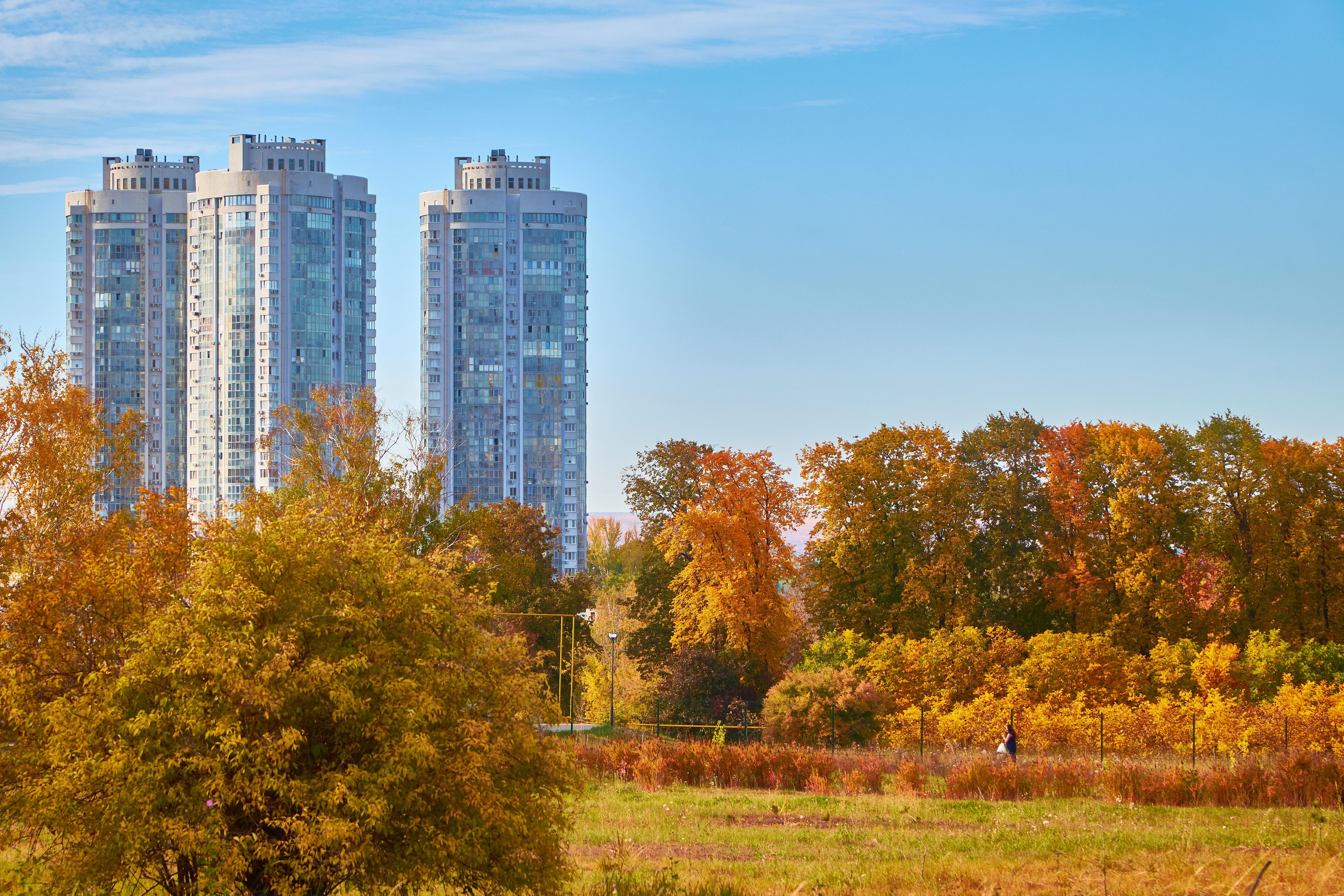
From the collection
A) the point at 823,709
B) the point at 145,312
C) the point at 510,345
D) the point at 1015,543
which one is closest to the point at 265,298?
the point at 145,312

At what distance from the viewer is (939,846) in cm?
1828

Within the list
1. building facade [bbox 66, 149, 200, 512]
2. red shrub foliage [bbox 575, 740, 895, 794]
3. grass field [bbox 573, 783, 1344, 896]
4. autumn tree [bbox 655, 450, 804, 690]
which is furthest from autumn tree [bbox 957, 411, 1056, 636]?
building facade [bbox 66, 149, 200, 512]

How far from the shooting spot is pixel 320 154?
118250 mm

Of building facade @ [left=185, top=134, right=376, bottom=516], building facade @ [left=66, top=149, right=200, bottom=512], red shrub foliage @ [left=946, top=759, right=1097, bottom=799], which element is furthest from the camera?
building facade @ [left=66, top=149, right=200, bottom=512]

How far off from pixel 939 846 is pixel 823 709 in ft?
77.6

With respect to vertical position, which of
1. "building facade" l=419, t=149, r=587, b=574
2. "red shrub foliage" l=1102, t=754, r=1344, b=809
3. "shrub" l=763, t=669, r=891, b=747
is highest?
"building facade" l=419, t=149, r=587, b=574

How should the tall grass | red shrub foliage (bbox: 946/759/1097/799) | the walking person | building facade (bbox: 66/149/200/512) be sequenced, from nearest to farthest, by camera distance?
the tall grass → red shrub foliage (bbox: 946/759/1097/799) → the walking person → building facade (bbox: 66/149/200/512)

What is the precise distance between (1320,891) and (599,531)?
128 meters

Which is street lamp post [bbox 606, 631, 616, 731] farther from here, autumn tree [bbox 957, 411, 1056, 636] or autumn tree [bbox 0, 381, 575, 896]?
autumn tree [bbox 0, 381, 575, 896]

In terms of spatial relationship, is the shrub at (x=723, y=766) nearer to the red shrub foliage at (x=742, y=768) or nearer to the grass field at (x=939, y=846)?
the red shrub foliage at (x=742, y=768)

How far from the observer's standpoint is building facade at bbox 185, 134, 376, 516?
112938 mm

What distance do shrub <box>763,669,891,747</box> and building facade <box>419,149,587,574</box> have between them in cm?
8033

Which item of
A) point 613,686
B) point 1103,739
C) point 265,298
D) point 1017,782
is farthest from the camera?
point 265,298

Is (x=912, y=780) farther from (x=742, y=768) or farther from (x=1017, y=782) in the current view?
(x=742, y=768)
